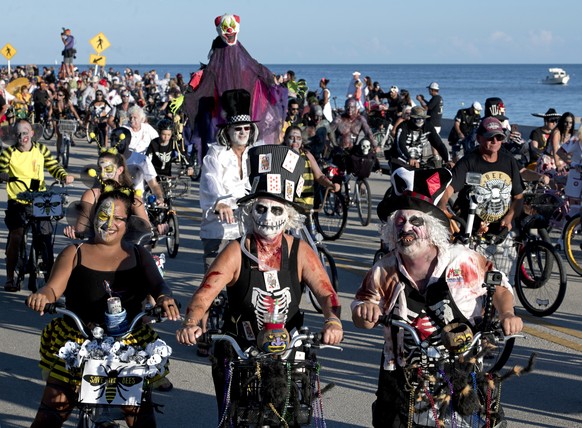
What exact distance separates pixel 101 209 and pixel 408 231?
200cm

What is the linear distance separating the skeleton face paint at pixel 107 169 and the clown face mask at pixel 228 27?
3175mm

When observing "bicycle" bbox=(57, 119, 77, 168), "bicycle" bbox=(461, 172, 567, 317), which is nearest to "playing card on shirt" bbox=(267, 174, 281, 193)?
"bicycle" bbox=(461, 172, 567, 317)

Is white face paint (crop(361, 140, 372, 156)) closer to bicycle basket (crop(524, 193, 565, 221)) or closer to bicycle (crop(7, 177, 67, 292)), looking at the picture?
bicycle basket (crop(524, 193, 565, 221))

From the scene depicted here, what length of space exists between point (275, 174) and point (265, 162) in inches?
5.8

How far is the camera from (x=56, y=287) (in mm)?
6137

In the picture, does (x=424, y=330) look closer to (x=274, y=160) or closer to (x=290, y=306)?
(x=290, y=306)

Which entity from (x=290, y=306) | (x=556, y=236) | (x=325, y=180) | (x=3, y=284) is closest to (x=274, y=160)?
(x=290, y=306)

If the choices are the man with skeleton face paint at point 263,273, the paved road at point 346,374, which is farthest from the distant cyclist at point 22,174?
the man with skeleton face paint at point 263,273

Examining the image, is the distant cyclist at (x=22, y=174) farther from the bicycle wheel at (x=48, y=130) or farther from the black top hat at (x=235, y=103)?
the bicycle wheel at (x=48, y=130)

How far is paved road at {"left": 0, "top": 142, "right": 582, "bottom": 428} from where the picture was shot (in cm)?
752

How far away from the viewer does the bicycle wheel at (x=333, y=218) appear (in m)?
15.6

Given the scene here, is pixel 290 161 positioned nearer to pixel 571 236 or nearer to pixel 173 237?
pixel 571 236

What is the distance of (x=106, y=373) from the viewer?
561 cm

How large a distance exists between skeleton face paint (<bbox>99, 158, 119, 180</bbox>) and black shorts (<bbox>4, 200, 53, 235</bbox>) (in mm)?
2503
